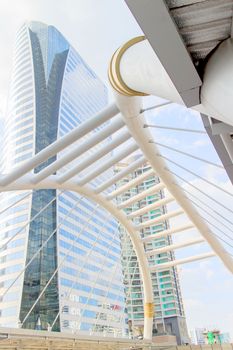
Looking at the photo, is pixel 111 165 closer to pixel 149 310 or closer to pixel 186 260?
pixel 186 260

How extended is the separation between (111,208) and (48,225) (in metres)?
49.7

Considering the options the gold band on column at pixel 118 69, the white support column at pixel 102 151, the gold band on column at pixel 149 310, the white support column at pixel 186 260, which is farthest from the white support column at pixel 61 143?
the gold band on column at pixel 149 310

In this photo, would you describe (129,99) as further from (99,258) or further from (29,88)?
(29,88)

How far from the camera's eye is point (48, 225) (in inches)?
2515

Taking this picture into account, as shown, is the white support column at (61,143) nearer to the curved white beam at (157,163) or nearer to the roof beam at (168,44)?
the curved white beam at (157,163)

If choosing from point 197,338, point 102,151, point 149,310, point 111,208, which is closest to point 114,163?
point 102,151

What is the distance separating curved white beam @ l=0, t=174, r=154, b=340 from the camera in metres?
10.4

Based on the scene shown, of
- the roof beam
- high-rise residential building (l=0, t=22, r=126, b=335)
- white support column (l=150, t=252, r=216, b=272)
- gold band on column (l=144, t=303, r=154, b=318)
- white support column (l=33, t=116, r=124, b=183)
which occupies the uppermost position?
high-rise residential building (l=0, t=22, r=126, b=335)

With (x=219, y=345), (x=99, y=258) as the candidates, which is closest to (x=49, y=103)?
(x=99, y=258)

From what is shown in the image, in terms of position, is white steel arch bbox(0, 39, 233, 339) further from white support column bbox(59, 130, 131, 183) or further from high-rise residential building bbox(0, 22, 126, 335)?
high-rise residential building bbox(0, 22, 126, 335)

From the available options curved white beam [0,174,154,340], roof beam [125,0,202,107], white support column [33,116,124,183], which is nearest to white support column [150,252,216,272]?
curved white beam [0,174,154,340]

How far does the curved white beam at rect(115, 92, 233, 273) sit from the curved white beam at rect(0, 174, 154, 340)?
8.91ft

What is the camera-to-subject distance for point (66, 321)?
173 feet

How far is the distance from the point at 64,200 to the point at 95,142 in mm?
55287
